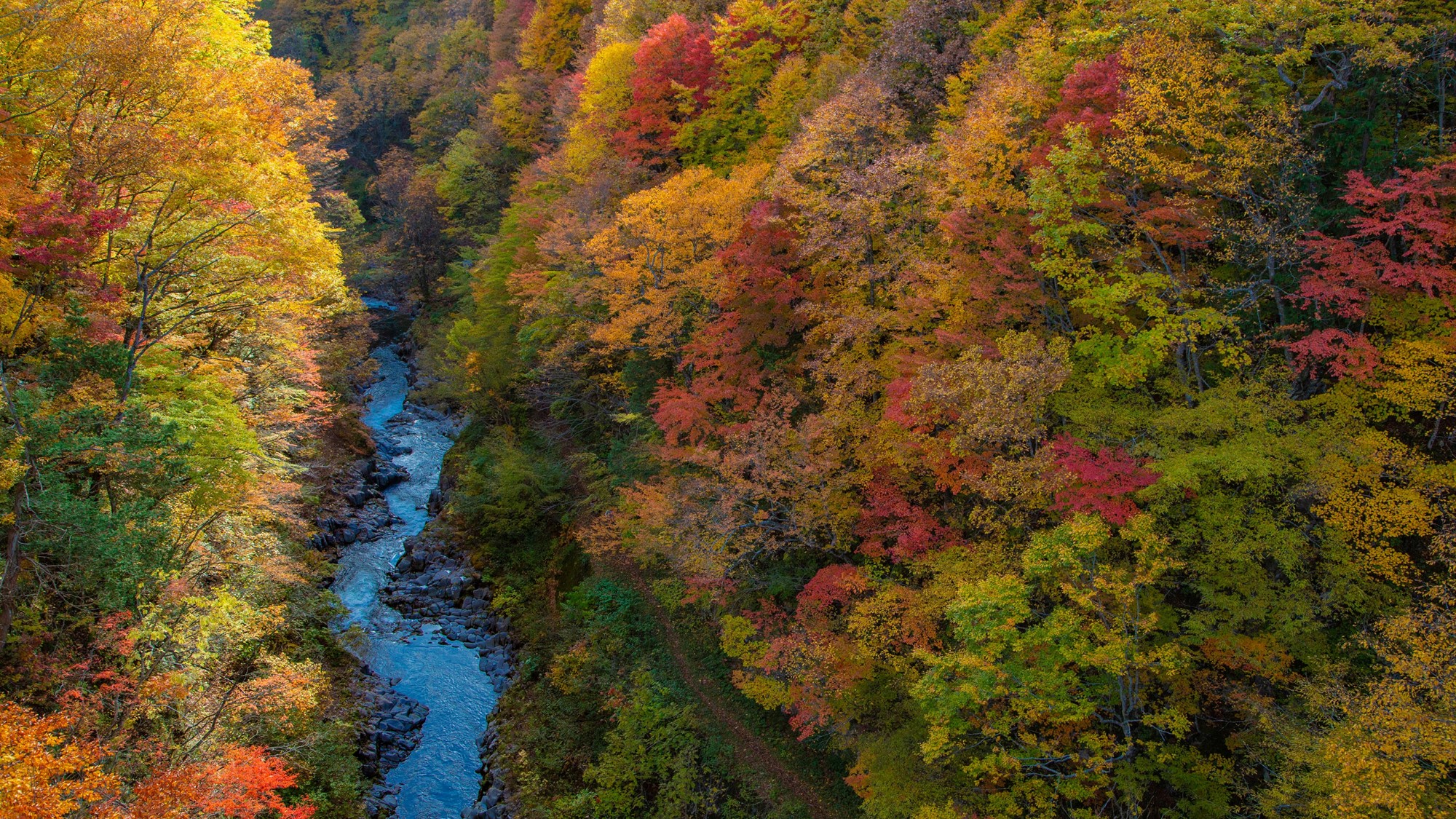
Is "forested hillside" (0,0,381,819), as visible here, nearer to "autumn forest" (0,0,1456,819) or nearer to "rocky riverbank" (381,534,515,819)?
"autumn forest" (0,0,1456,819)

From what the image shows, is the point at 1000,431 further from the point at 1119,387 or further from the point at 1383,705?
the point at 1383,705

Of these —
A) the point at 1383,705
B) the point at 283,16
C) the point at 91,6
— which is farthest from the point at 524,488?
the point at 283,16

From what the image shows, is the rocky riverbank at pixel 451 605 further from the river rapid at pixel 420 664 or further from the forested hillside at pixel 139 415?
the forested hillside at pixel 139 415

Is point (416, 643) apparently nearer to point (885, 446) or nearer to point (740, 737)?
point (740, 737)

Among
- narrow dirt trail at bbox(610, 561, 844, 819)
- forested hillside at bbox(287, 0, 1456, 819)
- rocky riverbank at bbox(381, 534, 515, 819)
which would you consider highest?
forested hillside at bbox(287, 0, 1456, 819)

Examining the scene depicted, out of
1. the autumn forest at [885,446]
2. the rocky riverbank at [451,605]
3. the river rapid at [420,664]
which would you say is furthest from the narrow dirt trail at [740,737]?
the river rapid at [420,664]

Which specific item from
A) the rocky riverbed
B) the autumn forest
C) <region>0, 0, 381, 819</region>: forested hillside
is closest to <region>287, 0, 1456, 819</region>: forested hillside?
the autumn forest
